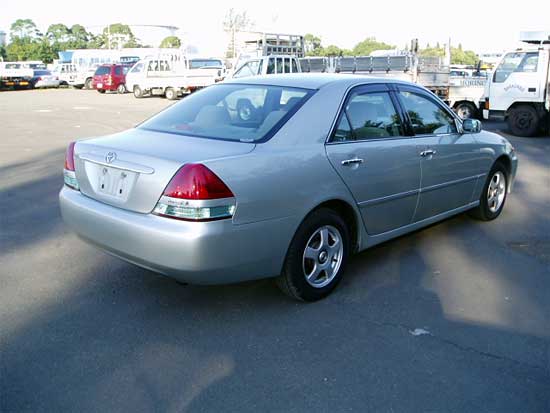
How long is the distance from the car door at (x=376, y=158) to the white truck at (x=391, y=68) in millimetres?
12775

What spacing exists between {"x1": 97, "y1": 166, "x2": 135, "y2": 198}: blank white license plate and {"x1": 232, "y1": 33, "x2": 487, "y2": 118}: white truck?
14600 millimetres

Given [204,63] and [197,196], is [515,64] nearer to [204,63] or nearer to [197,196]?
[197,196]

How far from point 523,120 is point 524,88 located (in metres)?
0.78

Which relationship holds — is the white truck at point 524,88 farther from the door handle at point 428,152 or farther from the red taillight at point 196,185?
the red taillight at point 196,185

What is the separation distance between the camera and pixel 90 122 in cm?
1678

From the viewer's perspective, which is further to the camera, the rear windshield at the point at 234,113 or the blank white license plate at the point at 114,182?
the rear windshield at the point at 234,113

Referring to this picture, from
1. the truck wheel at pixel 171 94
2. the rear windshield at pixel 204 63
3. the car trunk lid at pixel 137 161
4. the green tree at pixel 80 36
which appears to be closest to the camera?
the car trunk lid at pixel 137 161

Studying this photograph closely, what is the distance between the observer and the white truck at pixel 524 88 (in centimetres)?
1352

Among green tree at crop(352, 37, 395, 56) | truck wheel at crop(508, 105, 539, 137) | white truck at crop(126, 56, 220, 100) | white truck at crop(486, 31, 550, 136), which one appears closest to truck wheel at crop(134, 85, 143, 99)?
white truck at crop(126, 56, 220, 100)

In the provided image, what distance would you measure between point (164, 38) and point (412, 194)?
121 meters

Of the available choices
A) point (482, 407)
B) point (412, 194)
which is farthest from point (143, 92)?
point (482, 407)

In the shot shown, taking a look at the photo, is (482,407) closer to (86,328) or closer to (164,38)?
(86,328)

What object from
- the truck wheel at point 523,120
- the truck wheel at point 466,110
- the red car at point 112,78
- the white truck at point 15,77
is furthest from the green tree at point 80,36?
the truck wheel at point 523,120

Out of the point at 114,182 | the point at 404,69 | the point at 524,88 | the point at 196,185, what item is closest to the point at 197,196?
the point at 196,185
